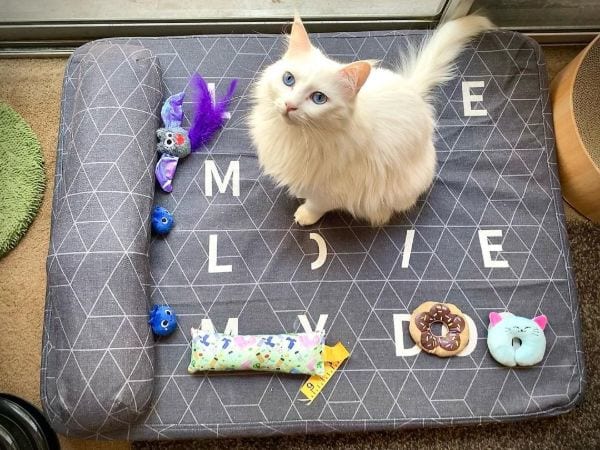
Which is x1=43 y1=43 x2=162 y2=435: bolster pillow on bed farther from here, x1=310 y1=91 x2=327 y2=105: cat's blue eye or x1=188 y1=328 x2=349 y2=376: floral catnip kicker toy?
x1=310 y1=91 x2=327 y2=105: cat's blue eye

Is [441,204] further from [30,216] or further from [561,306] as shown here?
[30,216]

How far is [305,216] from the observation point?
146 centimetres

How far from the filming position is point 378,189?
131cm

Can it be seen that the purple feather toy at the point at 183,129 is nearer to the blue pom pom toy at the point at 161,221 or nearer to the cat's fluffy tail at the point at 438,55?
the blue pom pom toy at the point at 161,221

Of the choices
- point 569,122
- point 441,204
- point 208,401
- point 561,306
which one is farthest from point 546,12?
point 208,401

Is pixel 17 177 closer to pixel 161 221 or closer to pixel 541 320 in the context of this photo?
pixel 161 221

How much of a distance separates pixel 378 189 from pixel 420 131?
6.6 inches

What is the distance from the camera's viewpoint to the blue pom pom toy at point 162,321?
138 cm

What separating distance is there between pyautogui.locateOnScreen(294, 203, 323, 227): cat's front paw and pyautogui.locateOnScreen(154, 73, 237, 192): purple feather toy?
13.8 inches

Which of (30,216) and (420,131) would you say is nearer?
(420,131)

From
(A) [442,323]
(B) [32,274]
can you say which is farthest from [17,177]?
(A) [442,323]

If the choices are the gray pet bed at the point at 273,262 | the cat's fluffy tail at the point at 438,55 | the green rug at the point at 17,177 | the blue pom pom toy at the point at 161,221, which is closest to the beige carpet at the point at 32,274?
the green rug at the point at 17,177

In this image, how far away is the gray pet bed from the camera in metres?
1.33

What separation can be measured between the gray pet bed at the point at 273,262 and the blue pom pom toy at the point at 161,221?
0.03 meters
